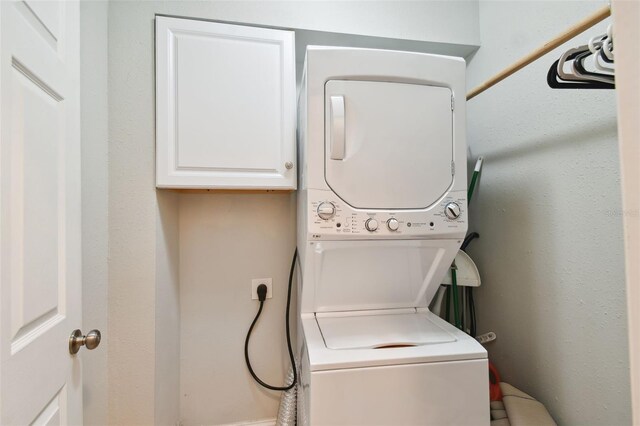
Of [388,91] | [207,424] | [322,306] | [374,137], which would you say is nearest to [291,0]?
[388,91]

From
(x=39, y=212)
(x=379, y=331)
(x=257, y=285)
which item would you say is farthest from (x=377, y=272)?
(x=39, y=212)

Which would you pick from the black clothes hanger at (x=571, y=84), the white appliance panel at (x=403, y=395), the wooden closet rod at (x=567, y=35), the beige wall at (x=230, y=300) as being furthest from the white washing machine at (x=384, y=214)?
the beige wall at (x=230, y=300)

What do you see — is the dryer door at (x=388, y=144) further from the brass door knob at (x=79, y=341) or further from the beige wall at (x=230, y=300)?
the brass door knob at (x=79, y=341)

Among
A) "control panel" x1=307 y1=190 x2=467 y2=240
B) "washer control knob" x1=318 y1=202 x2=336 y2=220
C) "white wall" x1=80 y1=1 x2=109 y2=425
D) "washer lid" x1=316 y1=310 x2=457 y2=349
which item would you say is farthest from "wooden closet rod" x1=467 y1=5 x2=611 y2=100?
"white wall" x1=80 y1=1 x2=109 y2=425

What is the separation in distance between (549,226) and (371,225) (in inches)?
30.9

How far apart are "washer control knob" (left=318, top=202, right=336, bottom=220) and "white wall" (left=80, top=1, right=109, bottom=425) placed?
864mm

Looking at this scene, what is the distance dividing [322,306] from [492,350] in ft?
3.17

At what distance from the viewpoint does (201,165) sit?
3.98 feet

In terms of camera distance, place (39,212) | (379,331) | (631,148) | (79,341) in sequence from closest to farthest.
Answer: (631,148)
(39,212)
(79,341)
(379,331)

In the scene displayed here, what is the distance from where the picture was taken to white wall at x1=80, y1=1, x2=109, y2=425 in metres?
1.01

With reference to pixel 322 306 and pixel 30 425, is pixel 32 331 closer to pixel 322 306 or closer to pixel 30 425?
pixel 30 425

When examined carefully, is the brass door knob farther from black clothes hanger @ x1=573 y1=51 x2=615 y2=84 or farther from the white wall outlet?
black clothes hanger @ x1=573 y1=51 x2=615 y2=84

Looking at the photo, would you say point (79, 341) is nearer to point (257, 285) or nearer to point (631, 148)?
point (257, 285)

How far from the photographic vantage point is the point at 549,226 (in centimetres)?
115
